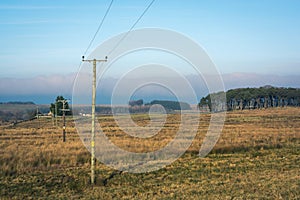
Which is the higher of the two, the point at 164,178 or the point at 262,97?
the point at 262,97

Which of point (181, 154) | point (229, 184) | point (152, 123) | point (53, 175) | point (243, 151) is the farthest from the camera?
point (152, 123)

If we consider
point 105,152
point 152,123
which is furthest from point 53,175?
point 152,123

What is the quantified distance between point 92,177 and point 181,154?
9.83 meters

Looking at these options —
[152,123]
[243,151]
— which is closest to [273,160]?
[243,151]

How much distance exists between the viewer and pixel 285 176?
1560 cm

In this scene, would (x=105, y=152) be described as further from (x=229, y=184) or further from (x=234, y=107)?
(x=234, y=107)

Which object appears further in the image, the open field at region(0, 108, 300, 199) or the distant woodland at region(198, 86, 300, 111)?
the distant woodland at region(198, 86, 300, 111)

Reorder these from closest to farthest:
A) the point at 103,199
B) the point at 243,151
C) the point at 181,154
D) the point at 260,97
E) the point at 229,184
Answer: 1. the point at 103,199
2. the point at 229,184
3. the point at 181,154
4. the point at 243,151
5. the point at 260,97

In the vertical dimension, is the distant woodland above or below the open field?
above

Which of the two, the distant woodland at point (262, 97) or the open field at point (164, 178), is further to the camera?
the distant woodland at point (262, 97)

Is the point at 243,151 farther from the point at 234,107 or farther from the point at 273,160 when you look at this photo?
the point at 234,107

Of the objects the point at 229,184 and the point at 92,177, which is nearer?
the point at 229,184

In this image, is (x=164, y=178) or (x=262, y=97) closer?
(x=164, y=178)

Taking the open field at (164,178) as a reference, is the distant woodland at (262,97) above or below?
above
